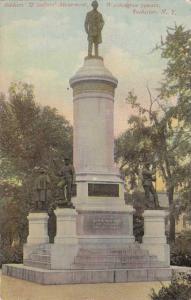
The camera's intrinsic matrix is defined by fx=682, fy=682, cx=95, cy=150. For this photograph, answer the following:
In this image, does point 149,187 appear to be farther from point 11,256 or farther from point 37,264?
point 11,256

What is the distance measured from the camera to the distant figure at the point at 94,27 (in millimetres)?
20547

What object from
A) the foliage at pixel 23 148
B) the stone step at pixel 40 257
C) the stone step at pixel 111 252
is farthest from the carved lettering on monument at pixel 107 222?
the foliage at pixel 23 148

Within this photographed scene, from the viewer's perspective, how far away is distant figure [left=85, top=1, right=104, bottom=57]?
20547 mm

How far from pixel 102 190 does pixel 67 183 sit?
5.38ft

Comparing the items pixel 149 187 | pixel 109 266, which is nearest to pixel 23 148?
pixel 149 187

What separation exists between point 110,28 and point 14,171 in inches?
Result: 530

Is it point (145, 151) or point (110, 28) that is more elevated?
point (110, 28)

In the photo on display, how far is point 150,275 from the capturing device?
18.0m

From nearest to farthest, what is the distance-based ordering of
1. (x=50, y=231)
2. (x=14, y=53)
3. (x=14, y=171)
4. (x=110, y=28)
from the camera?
(x=14, y=53), (x=110, y=28), (x=50, y=231), (x=14, y=171)

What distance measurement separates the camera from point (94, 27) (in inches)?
821

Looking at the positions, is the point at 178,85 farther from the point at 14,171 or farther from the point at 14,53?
the point at 14,171

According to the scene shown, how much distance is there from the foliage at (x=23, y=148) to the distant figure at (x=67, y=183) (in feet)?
36.0

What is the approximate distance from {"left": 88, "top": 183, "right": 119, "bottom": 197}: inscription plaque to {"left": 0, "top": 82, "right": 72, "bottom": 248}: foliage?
9.98m

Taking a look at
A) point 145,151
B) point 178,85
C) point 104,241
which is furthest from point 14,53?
point 145,151
